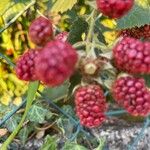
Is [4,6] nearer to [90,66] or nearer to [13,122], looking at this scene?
[90,66]

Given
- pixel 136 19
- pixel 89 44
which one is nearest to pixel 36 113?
pixel 136 19

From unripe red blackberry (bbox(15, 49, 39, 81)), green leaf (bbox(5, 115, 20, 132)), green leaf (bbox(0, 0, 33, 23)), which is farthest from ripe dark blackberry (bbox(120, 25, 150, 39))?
green leaf (bbox(5, 115, 20, 132))

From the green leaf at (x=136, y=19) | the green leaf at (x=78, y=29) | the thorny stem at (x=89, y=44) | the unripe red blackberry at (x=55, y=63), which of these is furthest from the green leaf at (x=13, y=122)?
the unripe red blackberry at (x=55, y=63)

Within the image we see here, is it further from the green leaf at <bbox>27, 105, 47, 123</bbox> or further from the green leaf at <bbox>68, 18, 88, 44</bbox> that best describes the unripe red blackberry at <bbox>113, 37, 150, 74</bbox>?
the green leaf at <bbox>27, 105, 47, 123</bbox>

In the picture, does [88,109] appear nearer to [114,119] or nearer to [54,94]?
[54,94]

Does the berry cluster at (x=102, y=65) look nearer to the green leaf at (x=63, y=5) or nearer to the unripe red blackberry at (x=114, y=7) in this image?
the unripe red blackberry at (x=114, y=7)

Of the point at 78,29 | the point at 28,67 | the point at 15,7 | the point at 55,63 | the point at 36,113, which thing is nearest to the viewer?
the point at 55,63
